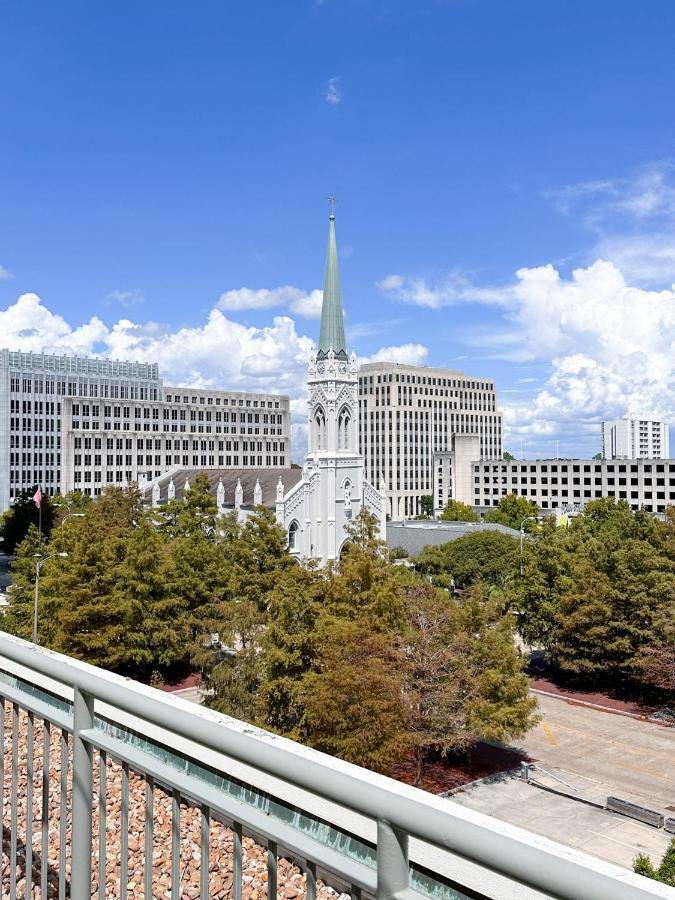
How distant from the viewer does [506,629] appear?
105ft

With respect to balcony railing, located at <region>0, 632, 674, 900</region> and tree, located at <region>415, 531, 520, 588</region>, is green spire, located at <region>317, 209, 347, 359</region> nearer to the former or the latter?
tree, located at <region>415, 531, 520, 588</region>

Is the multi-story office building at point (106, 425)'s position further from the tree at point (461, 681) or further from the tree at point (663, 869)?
the tree at point (663, 869)

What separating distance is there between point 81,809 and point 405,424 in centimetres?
15755

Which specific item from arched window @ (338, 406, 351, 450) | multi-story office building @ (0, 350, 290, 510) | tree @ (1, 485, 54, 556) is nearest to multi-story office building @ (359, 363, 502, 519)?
multi-story office building @ (0, 350, 290, 510)

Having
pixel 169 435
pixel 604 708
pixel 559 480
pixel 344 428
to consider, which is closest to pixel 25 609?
pixel 604 708

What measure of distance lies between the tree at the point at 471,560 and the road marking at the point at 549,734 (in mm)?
25160

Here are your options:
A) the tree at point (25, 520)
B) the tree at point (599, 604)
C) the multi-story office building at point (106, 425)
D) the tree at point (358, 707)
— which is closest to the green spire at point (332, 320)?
the tree at point (25, 520)

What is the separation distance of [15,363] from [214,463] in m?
34.2

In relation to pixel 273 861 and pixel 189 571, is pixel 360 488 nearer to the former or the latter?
pixel 189 571

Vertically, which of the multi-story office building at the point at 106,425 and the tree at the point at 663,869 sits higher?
the multi-story office building at the point at 106,425

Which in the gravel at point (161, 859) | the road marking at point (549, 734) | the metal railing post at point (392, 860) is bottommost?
the road marking at point (549, 734)

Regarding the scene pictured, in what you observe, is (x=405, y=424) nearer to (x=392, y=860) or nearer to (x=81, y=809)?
(x=81, y=809)

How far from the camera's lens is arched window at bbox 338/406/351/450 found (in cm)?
7656

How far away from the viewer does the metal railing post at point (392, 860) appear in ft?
8.95
